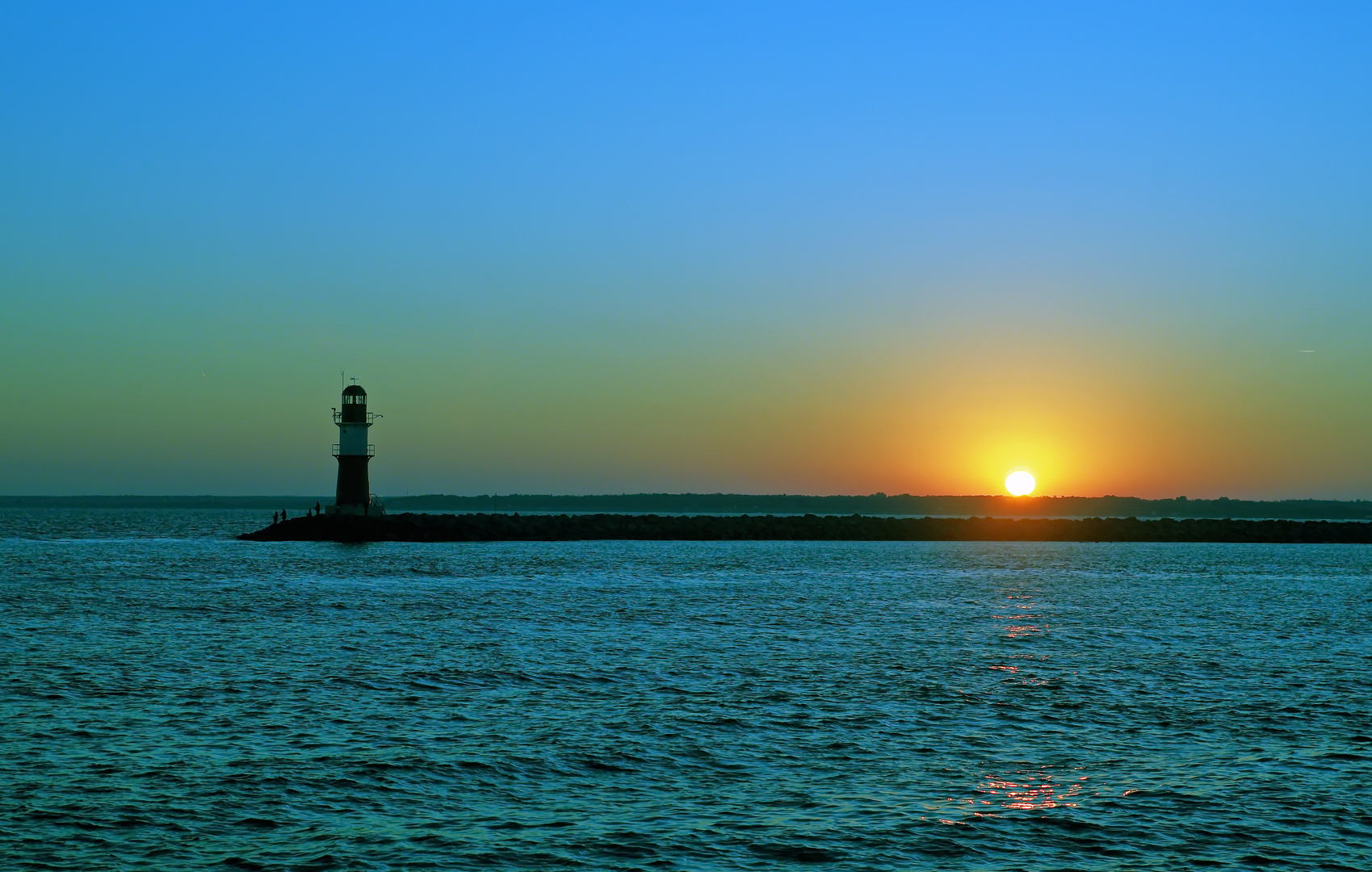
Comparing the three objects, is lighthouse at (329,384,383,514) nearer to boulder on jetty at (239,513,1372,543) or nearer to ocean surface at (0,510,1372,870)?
boulder on jetty at (239,513,1372,543)

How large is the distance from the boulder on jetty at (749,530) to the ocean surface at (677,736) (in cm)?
4424

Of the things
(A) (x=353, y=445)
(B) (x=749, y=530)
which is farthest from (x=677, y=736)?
(B) (x=749, y=530)

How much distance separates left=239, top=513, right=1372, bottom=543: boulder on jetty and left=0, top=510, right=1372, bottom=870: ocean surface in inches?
1742

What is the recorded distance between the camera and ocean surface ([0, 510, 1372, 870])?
12.9m

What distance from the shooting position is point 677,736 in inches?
713

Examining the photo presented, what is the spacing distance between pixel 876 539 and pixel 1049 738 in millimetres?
81902

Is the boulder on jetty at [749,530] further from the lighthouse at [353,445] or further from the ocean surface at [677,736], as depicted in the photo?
A: the ocean surface at [677,736]

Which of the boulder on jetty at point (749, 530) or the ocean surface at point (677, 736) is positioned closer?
the ocean surface at point (677, 736)

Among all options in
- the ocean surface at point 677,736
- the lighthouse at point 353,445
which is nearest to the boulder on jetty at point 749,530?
the lighthouse at point 353,445

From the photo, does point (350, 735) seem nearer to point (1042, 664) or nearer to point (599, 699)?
point (599, 699)

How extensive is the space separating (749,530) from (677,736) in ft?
266

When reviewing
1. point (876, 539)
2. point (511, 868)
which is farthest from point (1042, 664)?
point (876, 539)

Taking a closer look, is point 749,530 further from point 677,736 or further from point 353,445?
point 677,736

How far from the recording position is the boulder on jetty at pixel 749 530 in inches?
3332
